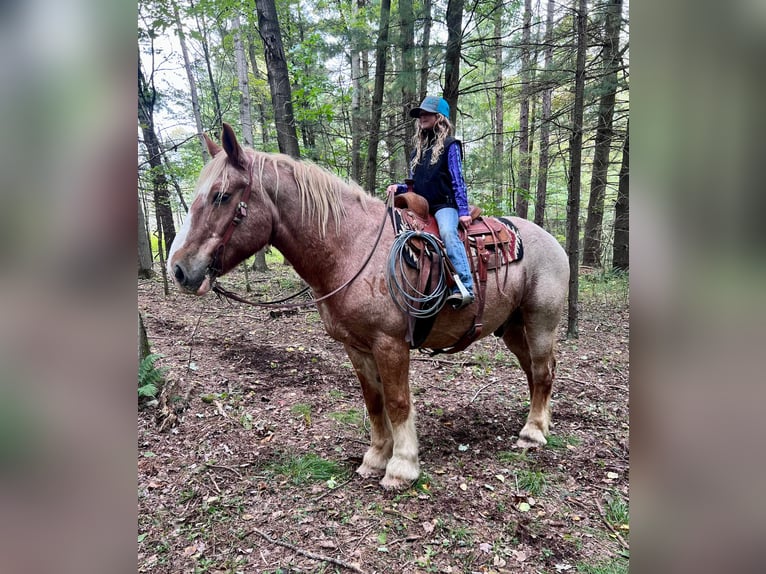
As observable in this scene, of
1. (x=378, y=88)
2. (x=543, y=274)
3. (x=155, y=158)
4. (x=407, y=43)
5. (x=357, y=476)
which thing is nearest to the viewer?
(x=357, y=476)

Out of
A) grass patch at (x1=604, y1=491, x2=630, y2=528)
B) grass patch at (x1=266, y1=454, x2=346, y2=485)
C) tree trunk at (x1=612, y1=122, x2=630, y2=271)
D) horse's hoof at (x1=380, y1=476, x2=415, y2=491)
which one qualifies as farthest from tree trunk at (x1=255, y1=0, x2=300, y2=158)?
grass patch at (x1=604, y1=491, x2=630, y2=528)

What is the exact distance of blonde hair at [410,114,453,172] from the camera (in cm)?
326

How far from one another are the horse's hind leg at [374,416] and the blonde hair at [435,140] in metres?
1.78

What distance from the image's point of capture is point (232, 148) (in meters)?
2.50

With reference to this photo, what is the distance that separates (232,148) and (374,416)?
238cm

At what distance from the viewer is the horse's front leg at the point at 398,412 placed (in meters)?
2.96

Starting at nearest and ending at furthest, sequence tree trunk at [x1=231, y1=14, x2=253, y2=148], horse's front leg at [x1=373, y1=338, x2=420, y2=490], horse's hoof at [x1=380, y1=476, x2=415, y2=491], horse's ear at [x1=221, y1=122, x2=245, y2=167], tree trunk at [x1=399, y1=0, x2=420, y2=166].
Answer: horse's ear at [x1=221, y1=122, x2=245, y2=167], horse's front leg at [x1=373, y1=338, x2=420, y2=490], horse's hoof at [x1=380, y1=476, x2=415, y2=491], tree trunk at [x1=399, y1=0, x2=420, y2=166], tree trunk at [x1=231, y1=14, x2=253, y2=148]

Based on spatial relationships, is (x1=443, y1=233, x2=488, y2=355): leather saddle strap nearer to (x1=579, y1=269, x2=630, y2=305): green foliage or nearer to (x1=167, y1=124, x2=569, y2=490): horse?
(x1=167, y1=124, x2=569, y2=490): horse

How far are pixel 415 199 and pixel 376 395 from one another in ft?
5.71

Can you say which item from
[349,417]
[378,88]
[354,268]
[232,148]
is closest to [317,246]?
[354,268]

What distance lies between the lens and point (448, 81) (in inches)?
270

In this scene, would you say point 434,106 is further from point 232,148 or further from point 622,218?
point 622,218
